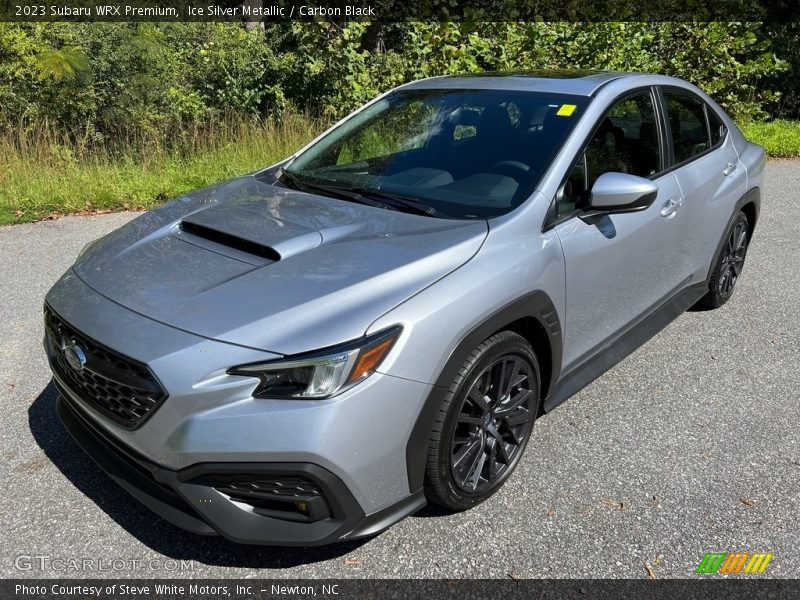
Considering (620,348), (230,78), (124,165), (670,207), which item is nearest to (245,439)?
(620,348)

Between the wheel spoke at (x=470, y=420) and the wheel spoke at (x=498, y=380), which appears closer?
the wheel spoke at (x=470, y=420)

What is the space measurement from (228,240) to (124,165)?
659 cm

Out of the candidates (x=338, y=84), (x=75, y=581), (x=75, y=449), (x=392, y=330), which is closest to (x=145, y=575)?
(x=75, y=581)

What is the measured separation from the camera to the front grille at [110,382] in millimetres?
2291

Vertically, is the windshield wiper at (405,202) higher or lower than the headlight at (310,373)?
higher

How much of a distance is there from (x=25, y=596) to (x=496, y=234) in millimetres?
2185

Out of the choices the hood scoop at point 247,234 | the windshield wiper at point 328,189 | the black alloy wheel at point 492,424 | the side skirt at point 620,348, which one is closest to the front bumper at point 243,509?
the black alloy wheel at point 492,424

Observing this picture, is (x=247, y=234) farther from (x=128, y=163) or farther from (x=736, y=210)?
(x=128, y=163)

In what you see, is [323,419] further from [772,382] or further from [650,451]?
[772,382]

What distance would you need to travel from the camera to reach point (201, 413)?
2217 mm

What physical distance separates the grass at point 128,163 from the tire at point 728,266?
543cm

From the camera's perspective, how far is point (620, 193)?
3.01 m

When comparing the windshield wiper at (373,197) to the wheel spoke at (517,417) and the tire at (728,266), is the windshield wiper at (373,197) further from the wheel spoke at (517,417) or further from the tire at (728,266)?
the tire at (728,266)

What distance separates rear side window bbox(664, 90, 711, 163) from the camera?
4004mm
